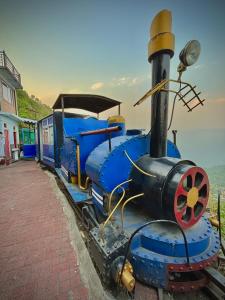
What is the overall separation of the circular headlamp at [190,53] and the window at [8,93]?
15.0 metres

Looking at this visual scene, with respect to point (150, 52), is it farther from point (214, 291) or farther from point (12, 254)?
point (12, 254)

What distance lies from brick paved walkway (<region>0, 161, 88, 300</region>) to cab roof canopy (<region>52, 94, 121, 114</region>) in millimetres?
3085

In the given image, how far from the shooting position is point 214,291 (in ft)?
5.82

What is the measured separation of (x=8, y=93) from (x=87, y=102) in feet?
41.7

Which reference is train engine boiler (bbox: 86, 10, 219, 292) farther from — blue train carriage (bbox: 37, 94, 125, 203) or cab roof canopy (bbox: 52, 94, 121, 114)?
cab roof canopy (bbox: 52, 94, 121, 114)

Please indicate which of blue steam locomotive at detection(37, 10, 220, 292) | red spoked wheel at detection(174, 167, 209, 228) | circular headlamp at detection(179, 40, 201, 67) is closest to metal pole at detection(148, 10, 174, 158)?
blue steam locomotive at detection(37, 10, 220, 292)

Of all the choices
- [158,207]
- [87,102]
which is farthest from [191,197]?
[87,102]

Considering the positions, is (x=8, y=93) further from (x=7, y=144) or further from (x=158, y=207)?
(x=158, y=207)

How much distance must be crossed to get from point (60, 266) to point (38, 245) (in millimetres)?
688

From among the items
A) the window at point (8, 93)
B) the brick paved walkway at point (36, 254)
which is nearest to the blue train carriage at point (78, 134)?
the brick paved walkway at point (36, 254)

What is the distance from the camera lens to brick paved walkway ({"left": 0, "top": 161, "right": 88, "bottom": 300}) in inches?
70.4

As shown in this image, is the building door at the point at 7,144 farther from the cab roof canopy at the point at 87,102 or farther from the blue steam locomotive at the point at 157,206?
the blue steam locomotive at the point at 157,206

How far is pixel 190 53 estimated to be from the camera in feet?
6.76

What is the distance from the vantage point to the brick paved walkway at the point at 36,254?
→ 70.4 inches
